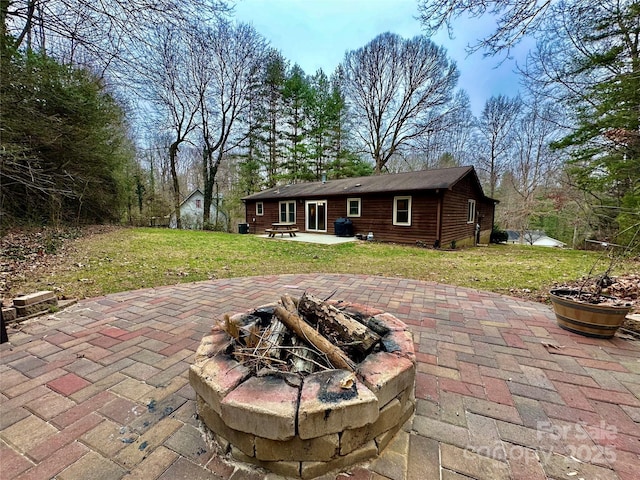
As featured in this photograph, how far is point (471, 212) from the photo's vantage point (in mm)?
13062

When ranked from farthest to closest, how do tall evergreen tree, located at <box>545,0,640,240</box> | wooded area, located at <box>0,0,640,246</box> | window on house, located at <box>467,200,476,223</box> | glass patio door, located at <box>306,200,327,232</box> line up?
glass patio door, located at <box>306,200,327,232</box>
window on house, located at <box>467,200,476,223</box>
tall evergreen tree, located at <box>545,0,640,240</box>
wooded area, located at <box>0,0,640,246</box>

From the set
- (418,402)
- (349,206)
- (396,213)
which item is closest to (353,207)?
(349,206)

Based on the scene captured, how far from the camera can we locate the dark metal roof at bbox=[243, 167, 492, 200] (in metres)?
10.3

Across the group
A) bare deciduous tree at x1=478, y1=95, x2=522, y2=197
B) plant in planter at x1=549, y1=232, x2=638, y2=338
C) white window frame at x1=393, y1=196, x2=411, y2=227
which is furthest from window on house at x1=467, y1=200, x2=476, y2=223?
plant in planter at x1=549, y1=232, x2=638, y2=338

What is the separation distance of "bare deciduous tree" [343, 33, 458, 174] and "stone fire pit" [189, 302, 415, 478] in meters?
19.2

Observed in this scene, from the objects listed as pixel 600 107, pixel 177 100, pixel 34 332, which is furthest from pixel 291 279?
pixel 177 100

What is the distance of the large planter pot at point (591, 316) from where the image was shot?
239 cm

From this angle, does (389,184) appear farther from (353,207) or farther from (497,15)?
(497,15)

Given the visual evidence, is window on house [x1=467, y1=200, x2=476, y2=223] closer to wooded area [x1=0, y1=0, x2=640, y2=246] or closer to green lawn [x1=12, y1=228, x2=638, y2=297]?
wooded area [x1=0, y1=0, x2=640, y2=246]

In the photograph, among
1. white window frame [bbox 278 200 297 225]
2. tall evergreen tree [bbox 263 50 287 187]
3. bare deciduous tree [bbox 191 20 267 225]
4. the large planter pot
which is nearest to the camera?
the large planter pot

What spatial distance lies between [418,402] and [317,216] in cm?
1249

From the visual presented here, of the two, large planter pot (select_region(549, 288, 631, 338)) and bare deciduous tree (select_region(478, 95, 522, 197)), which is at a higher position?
bare deciduous tree (select_region(478, 95, 522, 197))

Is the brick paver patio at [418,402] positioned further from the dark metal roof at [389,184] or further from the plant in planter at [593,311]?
the dark metal roof at [389,184]

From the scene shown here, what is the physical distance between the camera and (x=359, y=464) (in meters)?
1.24
